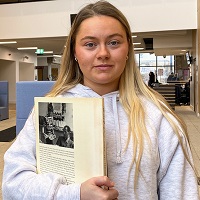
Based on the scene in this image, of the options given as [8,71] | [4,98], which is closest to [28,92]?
[4,98]

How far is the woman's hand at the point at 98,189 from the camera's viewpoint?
2.53 feet

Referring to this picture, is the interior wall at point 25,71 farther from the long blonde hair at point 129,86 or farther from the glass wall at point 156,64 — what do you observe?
the long blonde hair at point 129,86

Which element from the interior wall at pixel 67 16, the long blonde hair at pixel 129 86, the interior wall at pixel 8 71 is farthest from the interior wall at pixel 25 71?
the long blonde hair at pixel 129 86

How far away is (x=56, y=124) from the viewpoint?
34.8 inches

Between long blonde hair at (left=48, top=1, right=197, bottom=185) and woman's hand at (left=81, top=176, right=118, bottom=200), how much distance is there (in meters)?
0.15

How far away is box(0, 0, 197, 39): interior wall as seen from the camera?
9.70m

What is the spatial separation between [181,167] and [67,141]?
37cm

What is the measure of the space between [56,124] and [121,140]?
0.22m

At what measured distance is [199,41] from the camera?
9875 mm

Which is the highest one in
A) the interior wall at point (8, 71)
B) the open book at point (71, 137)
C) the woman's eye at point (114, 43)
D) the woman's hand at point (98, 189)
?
the interior wall at point (8, 71)

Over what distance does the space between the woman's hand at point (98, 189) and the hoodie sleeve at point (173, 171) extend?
24cm

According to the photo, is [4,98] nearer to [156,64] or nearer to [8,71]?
[8,71]

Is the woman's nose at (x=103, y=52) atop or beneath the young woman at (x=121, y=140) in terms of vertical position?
atop

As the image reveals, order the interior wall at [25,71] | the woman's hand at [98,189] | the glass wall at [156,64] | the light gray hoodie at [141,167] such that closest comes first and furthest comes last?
the woman's hand at [98,189]
the light gray hoodie at [141,167]
the interior wall at [25,71]
the glass wall at [156,64]
